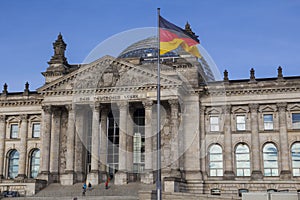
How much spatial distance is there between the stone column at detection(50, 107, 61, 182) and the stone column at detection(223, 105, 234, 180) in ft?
66.6

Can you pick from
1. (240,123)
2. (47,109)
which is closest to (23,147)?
(47,109)

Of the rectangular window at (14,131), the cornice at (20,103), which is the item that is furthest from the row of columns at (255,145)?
the rectangular window at (14,131)

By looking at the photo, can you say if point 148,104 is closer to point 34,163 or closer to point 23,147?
point 34,163

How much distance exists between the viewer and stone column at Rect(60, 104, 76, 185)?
56031 millimetres

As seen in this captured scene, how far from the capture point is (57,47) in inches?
2571

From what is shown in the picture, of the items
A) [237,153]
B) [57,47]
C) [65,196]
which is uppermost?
[57,47]

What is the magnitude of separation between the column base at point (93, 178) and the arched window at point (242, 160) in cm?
1662

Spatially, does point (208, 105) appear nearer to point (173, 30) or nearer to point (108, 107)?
point (108, 107)

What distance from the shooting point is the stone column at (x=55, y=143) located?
58438mm

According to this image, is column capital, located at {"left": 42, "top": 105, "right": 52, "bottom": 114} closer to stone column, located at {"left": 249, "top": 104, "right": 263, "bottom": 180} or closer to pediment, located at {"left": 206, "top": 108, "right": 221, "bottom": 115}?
pediment, located at {"left": 206, "top": 108, "right": 221, "bottom": 115}

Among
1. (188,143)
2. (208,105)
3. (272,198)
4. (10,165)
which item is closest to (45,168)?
(10,165)

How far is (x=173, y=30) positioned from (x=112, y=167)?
26.1 meters

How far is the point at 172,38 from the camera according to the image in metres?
37.2

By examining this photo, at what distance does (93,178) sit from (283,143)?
2223 centimetres
